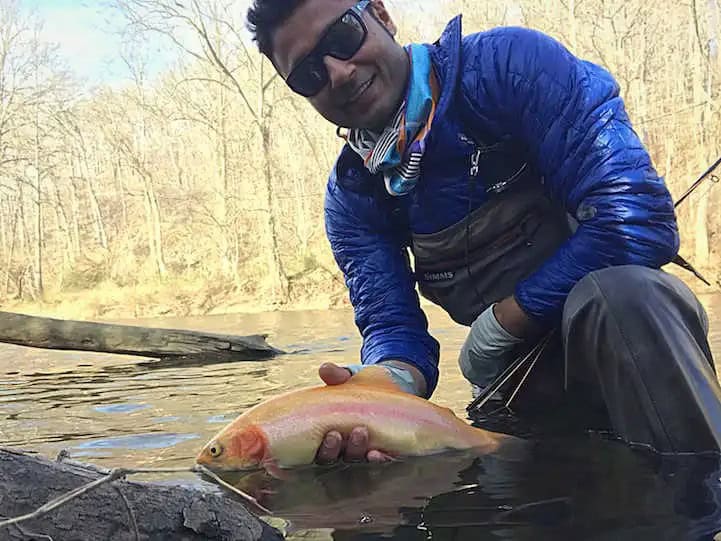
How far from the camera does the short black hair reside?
7.97 ft

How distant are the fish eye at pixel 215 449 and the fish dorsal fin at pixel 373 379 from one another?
40 cm

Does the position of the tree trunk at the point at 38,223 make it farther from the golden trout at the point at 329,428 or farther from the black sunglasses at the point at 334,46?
the golden trout at the point at 329,428

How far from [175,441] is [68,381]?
10.1 feet

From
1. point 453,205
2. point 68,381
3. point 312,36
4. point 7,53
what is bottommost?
point 68,381

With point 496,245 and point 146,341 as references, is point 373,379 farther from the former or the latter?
point 146,341

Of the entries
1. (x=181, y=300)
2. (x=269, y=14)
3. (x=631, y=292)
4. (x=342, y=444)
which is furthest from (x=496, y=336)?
(x=181, y=300)

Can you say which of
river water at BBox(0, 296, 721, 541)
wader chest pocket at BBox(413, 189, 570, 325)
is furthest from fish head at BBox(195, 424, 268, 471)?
wader chest pocket at BBox(413, 189, 570, 325)

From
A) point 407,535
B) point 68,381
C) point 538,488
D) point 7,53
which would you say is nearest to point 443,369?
point 68,381

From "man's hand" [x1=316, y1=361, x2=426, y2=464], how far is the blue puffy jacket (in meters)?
0.61

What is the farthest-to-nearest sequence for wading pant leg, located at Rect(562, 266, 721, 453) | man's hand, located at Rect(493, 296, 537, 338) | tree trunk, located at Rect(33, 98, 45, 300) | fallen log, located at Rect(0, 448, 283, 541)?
tree trunk, located at Rect(33, 98, 45, 300) → man's hand, located at Rect(493, 296, 537, 338) → wading pant leg, located at Rect(562, 266, 721, 453) → fallen log, located at Rect(0, 448, 283, 541)

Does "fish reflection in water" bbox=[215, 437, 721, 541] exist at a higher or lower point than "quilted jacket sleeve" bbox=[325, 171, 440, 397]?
lower

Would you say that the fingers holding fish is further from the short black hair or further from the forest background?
the forest background

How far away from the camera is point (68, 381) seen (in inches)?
215

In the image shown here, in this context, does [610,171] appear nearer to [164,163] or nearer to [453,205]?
[453,205]
